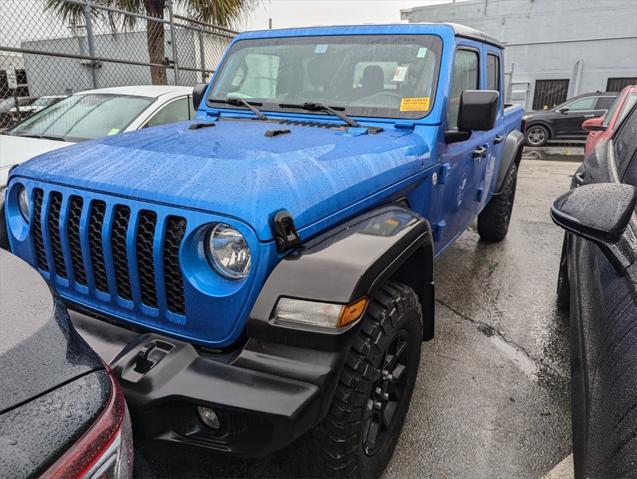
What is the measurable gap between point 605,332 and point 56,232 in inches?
81.6

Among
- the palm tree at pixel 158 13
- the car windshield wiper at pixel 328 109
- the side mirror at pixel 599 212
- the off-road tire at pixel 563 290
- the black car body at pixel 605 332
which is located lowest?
the off-road tire at pixel 563 290

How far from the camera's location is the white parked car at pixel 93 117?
469 cm

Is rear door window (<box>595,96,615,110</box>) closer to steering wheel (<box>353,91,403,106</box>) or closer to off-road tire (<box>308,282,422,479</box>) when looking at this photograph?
steering wheel (<box>353,91,403,106</box>)

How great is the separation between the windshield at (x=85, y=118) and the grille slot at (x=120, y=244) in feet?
11.0

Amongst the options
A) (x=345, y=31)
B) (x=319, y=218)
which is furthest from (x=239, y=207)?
(x=345, y=31)

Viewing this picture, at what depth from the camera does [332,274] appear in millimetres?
1546

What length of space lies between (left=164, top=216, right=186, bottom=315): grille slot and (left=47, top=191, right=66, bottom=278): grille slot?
57cm

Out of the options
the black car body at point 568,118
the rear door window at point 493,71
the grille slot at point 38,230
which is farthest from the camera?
the black car body at point 568,118

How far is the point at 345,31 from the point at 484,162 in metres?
1.59

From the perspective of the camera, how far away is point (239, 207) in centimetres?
157

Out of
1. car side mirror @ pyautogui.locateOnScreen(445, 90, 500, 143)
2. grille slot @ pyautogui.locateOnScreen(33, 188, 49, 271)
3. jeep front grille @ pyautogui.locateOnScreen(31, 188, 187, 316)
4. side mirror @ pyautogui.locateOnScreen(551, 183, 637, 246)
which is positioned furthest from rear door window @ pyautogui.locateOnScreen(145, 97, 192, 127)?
side mirror @ pyautogui.locateOnScreen(551, 183, 637, 246)

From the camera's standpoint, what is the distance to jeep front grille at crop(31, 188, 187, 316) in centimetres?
166

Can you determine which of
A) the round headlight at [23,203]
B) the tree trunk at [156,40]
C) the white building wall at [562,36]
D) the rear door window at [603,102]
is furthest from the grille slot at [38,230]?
the white building wall at [562,36]

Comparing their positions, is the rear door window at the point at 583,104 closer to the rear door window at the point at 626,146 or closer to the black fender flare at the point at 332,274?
the rear door window at the point at 626,146
